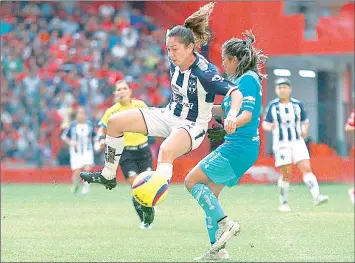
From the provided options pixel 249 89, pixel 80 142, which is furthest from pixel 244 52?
pixel 80 142

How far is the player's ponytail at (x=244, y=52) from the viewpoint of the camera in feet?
22.7

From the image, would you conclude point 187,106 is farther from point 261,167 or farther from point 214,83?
point 261,167

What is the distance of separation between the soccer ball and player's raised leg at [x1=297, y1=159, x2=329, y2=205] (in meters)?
7.92

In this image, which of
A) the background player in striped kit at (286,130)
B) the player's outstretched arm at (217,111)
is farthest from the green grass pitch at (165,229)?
the player's outstretched arm at (217,111)

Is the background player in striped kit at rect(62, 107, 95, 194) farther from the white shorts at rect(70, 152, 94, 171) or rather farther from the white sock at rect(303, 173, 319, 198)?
the white sock at rect(303, 173, 319, 198)

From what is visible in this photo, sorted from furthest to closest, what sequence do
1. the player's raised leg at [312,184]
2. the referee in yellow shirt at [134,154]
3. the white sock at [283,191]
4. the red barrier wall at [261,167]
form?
the red barrier wall at [261,167] < the white sock at [283,191] < the player's raised leg at [312,184] < the referee in yellow shirt at [134,154]

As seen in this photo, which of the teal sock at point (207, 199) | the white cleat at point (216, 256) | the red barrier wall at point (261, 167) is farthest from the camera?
the red barrier wall at point (261, 167)

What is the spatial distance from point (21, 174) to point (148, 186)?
49.6ft

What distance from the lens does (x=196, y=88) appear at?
649 cm

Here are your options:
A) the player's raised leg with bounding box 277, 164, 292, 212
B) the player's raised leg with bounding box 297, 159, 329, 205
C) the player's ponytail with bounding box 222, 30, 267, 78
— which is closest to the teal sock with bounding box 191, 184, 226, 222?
the player's ponytail with bounding box 222, 30, 267, 78

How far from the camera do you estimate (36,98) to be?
69.5 ft

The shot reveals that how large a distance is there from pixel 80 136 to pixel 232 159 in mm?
11481

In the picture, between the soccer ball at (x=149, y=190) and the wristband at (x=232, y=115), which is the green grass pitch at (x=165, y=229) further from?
the soccer ball at (x=149, y=190)

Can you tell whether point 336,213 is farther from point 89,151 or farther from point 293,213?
point 89,151
